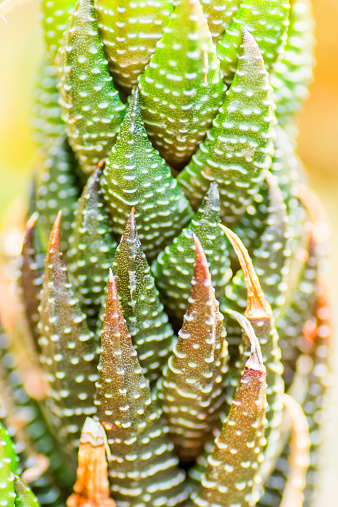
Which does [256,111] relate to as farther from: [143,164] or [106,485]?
[106,485]

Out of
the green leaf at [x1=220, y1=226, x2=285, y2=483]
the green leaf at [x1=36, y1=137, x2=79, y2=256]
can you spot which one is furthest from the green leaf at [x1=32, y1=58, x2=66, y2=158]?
the green leaf at [x1=220, y1=226, x2=285, y2=483]

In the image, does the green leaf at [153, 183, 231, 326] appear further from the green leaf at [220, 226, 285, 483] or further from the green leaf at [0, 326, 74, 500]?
the green leaf at [0, 326, 74, 500]

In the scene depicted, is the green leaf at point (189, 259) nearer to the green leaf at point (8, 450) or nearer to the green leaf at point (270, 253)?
the green leaf at point (270, 253)

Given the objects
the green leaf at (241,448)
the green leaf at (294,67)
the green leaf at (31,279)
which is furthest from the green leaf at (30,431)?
the green leaf at (294,67)

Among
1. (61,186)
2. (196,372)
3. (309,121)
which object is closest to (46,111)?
(61,186)

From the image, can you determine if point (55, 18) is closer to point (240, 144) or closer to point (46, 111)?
point (46, 111)

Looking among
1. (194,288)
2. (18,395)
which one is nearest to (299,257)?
(194,288)
